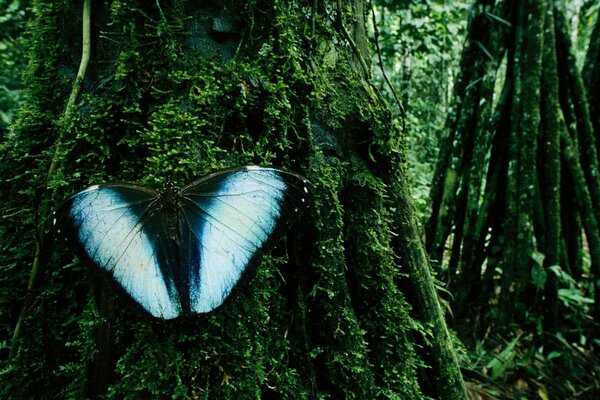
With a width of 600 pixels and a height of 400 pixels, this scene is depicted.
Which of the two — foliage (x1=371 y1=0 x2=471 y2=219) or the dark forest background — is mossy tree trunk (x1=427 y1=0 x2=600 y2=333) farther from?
the dark forest background

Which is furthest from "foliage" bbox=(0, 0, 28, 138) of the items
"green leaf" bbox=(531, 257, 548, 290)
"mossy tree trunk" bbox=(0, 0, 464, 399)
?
"green leaf" bbox=(531, 257, 548, 290)

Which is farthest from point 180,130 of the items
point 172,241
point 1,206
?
point 1,206

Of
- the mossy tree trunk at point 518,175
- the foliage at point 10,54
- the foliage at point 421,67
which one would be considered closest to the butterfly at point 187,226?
the mossy tree trunk at point 518,175

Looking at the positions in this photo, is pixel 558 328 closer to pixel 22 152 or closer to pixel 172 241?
pixel 172 241

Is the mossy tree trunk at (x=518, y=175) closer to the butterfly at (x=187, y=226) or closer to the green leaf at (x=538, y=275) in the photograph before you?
the green leaf at (x=538, y=275)

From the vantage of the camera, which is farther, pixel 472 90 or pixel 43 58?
pixel 472 90

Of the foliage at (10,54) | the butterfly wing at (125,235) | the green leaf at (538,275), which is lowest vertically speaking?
the green leaf at (538,275)

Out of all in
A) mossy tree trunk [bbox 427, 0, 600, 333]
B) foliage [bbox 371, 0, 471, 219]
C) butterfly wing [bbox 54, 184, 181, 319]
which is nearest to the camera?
butterfly wing [bbox 54, 184, 181, 319]
